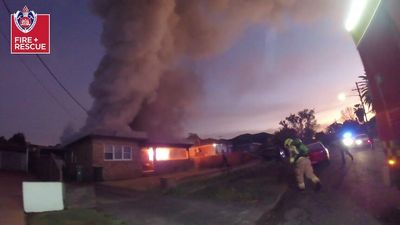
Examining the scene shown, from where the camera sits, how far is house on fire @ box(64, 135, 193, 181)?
2252cm

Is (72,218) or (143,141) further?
(143,141)

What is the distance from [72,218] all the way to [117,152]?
15.8 m

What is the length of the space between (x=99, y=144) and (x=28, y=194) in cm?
1397

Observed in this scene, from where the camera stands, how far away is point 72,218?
859 cm

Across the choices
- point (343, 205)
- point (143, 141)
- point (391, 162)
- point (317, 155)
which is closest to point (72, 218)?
point (343, 205)

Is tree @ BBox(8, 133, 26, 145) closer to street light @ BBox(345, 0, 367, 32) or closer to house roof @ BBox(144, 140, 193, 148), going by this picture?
house roof @ BBox(144, 140, 193, 148)

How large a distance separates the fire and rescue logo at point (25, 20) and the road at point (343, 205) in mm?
11627

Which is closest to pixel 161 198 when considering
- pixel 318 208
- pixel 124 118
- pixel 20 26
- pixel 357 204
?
pixel 318 208

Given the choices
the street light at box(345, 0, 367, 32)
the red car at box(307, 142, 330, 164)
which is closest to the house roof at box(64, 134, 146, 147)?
the red car at box(307, 142, 330, 164)

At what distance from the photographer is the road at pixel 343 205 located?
6.66 m

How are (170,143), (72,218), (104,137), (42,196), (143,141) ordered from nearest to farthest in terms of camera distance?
(72,218) < (42,196) < (104,137) < (143,141) < (170,143)

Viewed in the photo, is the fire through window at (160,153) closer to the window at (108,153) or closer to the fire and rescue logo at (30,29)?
the window at (108,153)

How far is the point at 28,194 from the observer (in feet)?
30.6

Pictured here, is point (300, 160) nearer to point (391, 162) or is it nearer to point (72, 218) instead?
point (391, 162)
